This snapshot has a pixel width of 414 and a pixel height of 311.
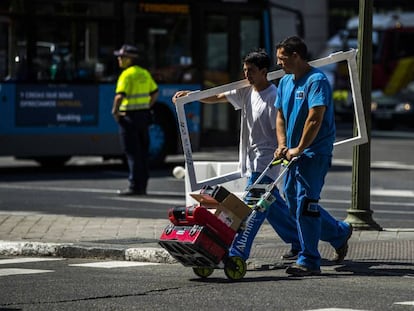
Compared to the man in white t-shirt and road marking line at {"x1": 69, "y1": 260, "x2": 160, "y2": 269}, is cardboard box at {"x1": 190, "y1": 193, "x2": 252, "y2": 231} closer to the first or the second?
the man in white t-shirt

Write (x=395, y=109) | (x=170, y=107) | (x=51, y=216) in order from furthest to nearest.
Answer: (x=395, y=109) < (x=170, y=107) < (x=51, y=216)

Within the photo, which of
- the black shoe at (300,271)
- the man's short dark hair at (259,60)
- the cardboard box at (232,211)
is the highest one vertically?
the man's short dark hair at (259,60)

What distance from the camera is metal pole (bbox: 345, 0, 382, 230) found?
485 inches

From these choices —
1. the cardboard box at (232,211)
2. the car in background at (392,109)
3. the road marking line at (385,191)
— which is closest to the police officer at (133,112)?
the road marking line at (385,191)

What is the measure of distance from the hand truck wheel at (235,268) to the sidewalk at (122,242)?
812 mm

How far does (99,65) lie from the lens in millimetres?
20922

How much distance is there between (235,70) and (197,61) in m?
0.98

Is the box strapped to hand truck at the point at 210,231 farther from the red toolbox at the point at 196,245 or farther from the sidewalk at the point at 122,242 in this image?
the sidewalk at the point at 122,242

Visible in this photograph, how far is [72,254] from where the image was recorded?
11180 mm

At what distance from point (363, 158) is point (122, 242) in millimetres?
2484

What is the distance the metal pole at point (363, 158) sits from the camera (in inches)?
485

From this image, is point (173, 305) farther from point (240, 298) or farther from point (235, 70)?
point (235, 70)

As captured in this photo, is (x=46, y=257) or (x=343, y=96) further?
(x=343, y=96)

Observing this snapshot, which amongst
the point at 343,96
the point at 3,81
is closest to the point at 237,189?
the point at 3,81
